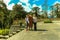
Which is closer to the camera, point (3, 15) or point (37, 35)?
point (37, 35)

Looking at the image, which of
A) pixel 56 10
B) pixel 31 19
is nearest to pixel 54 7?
pixel 56 10

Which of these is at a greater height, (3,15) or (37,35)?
(3,15)

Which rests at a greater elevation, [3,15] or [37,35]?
[3,15]

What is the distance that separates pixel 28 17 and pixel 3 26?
12.7 m

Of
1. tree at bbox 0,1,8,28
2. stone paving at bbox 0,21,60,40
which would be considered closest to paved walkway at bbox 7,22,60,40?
stone paving at bbox 0,21,60,40

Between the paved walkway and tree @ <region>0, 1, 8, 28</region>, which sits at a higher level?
tree @ <region>0, 1, 8, 28</region>

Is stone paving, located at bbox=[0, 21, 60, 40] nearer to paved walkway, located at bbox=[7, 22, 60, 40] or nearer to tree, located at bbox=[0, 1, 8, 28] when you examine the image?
paved walkway, located at bbox=[7, 22, 60, 40]

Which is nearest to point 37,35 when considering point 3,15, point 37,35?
point 37,35

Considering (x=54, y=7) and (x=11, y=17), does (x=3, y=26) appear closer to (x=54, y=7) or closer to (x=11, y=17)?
(x=11, y=17)

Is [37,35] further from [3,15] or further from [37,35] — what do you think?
[3,15]

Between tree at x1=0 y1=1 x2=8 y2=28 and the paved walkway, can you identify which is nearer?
the paved walkway

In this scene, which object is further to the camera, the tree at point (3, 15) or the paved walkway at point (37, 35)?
the tree at point (3, 15)

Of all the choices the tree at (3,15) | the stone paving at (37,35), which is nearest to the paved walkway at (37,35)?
the stone paving at (37,35)

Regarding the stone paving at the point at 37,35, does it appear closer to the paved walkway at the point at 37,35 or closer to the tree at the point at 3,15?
the paved walkway at the point at 37,35
